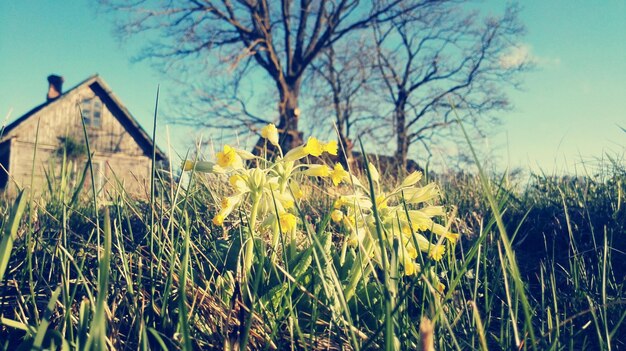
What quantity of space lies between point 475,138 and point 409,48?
6.42 m

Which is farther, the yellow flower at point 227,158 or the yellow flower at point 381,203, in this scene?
the yellow flower at point 227,158

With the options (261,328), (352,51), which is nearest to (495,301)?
(261,328)

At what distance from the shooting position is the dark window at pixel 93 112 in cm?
1986

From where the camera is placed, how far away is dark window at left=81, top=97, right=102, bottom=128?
1986 cm

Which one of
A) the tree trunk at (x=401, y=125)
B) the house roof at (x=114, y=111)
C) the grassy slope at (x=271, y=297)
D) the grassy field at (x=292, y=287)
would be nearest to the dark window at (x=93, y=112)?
the house roof at (x=114, y=111)

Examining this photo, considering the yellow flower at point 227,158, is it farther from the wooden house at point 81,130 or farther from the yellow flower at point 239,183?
the wooden house at point 81,130

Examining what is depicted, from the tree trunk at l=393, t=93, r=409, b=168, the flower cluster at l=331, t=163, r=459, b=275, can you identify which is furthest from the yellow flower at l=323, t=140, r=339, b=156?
the tree trunk at l=393, t=93, r=409, b=168

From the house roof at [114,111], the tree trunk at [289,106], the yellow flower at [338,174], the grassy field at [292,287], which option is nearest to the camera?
the grassy field at [292,287]

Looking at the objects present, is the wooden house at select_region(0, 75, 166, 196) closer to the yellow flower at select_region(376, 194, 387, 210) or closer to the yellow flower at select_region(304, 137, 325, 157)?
the yellow flower at select_region(304, 137, 325, 157)

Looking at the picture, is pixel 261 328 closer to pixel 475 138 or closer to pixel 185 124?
pixel 185 124

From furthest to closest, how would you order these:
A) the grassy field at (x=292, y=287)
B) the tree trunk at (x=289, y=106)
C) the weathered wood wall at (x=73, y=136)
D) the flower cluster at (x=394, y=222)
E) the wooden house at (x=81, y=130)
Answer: the tree trunk at (x=289, y=106) → the wooden house at (x=81, y=130) → the weathered wood wall at (x=73, y=136) → the flower cluster at (x=394, y=222) → the grassy field at (x=292, y=287)

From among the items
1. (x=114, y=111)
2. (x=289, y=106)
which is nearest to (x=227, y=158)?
(x=289, y=106)

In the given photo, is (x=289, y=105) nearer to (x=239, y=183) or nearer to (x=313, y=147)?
(x=313, y=147)

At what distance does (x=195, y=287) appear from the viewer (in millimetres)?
1114
